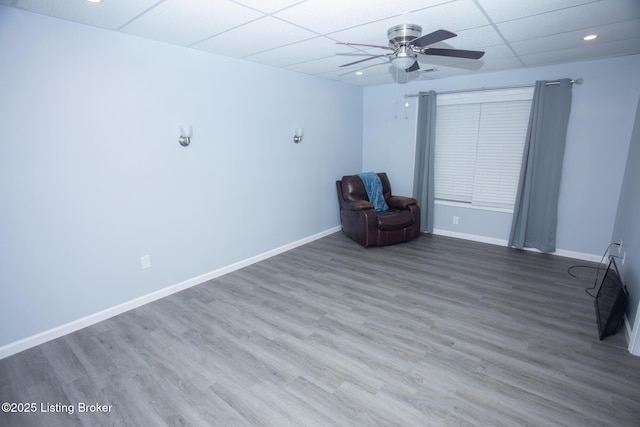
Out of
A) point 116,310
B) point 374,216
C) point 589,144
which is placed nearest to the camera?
point 116,310

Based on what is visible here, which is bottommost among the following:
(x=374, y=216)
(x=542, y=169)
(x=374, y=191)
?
(x=374, y=216)

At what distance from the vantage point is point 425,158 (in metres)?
4.91

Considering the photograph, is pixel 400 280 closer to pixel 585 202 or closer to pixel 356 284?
pixel 356 284

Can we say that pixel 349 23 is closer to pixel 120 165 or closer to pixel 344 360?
pixel 120 165

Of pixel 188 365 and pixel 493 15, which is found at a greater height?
pixel 493 15

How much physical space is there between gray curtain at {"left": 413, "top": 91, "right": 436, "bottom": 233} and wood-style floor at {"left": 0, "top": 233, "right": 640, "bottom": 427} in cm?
176

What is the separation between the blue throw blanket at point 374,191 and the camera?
491cm

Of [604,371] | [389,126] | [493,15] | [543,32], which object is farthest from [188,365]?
[389,126]

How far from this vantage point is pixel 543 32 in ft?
8.46

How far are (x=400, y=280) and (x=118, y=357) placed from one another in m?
2.70

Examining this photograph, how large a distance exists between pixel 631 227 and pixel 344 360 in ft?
9.75

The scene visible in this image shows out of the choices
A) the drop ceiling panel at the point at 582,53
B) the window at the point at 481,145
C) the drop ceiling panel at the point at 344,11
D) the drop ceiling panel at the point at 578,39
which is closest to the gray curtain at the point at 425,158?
the window at the point at 481,145

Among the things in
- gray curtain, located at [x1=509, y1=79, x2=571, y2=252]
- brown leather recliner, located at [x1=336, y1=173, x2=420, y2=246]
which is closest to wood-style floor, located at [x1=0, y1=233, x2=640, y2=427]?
gray curtain, located at [x1=509, y1=79, x2=571, y2=252]

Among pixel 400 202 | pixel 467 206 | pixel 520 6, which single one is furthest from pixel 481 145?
pixel 520 6
